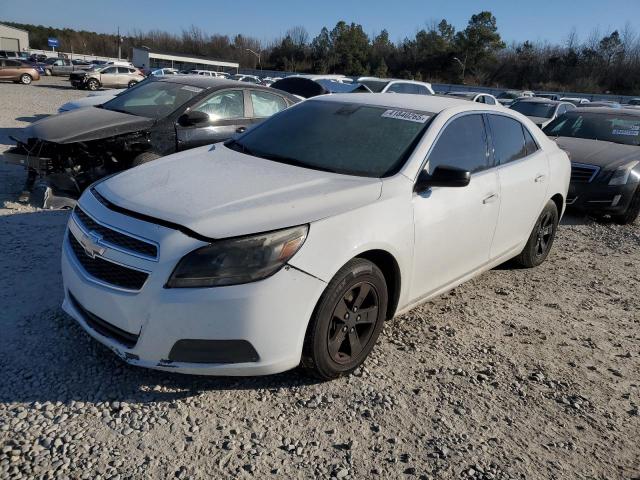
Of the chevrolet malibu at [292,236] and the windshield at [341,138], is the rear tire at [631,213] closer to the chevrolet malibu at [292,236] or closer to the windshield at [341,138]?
the chevrolet malibu at [292,236]

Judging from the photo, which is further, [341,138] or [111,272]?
[341,138]

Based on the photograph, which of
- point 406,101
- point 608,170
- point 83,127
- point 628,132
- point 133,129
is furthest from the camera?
point 628,132

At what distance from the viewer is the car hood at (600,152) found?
23.5ft

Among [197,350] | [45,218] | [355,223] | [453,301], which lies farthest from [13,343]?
[453,301]

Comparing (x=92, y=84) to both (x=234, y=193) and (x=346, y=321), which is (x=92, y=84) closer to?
(x=234, y=193)

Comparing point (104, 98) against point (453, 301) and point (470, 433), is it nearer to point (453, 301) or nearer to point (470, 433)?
point (453, 301)

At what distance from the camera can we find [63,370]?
287 cm

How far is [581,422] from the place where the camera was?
2840 mm

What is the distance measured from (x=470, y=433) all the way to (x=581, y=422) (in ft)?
2.27

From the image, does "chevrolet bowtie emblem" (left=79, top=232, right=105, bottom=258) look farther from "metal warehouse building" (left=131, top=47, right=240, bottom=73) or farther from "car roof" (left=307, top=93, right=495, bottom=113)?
"metal warehouse building" (left=131, top=47, right=240, bottom=73)

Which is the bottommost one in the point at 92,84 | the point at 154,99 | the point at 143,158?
the point at 92,84

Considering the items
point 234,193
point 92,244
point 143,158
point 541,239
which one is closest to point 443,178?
point 234,193

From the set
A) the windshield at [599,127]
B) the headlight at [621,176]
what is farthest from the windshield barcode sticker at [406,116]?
the windshield at [599,127]

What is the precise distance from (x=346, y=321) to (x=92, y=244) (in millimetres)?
1419
